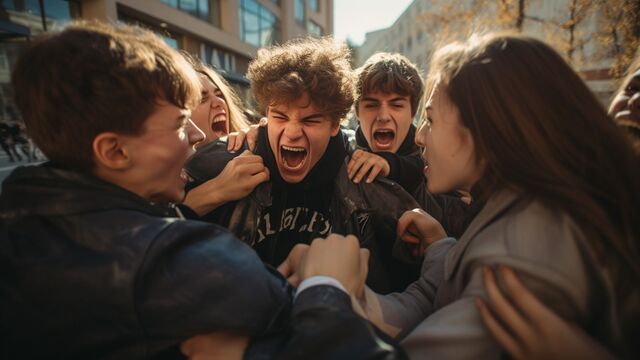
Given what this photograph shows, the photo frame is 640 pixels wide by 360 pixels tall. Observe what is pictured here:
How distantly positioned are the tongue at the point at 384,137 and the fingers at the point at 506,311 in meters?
1.95

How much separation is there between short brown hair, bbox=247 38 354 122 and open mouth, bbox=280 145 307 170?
0.30m

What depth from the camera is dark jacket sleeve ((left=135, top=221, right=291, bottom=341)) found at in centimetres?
92

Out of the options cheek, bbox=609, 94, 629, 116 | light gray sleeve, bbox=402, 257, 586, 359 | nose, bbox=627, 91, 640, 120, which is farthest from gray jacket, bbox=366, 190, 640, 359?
cheek, bbox=609, 94, 629, 116

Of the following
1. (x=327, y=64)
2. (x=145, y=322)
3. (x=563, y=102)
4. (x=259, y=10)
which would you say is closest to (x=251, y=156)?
(x=327, y=64)

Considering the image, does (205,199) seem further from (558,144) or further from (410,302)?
(558,144)

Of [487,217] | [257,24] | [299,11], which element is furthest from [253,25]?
[487,217]

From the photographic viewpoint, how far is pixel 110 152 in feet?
3.74

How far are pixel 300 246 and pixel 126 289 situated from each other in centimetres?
67

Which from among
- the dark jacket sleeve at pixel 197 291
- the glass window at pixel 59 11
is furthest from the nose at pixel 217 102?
the glass window at pixel 59 11

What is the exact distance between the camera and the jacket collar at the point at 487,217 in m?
1.08

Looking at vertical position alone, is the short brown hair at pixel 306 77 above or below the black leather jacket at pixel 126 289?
above

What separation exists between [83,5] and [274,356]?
1366cm

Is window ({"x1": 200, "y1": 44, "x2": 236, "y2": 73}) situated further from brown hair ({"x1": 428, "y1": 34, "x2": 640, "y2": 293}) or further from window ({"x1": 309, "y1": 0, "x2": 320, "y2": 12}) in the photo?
brown hair ({"x1": 428, "y1": 34, "x2": 640, "y2": 293})

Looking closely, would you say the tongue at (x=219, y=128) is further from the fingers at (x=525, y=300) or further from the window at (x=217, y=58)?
the window at (x=217, y=58)
